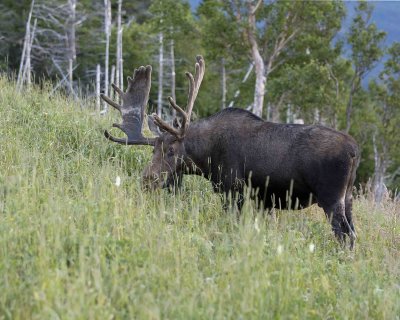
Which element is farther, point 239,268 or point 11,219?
point 11,219

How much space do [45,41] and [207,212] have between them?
4008cm

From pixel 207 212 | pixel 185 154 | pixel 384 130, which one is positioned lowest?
pixel 384 130

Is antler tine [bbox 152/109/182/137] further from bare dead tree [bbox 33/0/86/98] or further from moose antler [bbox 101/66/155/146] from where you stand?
bare dead tree [bbox 33/0/86/98]

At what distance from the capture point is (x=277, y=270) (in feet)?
18.6

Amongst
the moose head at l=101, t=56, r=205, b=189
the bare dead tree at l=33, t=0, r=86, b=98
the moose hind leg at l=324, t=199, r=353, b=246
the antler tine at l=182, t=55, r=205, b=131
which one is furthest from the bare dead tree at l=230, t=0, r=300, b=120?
the moose hind leg at l=324, t=199, r=353, b=246

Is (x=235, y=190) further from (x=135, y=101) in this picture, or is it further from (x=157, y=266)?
(x=157, y=266)

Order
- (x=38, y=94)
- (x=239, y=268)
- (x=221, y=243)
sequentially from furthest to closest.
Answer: (x=38, y=94) → (x=221, y=243) → (x=239, y=268)

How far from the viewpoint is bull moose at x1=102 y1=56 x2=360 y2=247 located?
7.60 metres

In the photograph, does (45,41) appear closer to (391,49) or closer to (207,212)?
(391,49)

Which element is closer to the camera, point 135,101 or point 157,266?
point 157,266

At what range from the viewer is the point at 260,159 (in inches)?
320

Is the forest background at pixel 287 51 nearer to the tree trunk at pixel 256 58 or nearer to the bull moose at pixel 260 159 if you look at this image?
the tree trunk at pixel 256 58

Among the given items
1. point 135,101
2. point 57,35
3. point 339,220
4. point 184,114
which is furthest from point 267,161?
point 57,35

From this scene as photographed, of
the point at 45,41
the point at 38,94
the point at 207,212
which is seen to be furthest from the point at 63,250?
the point at 45,41
